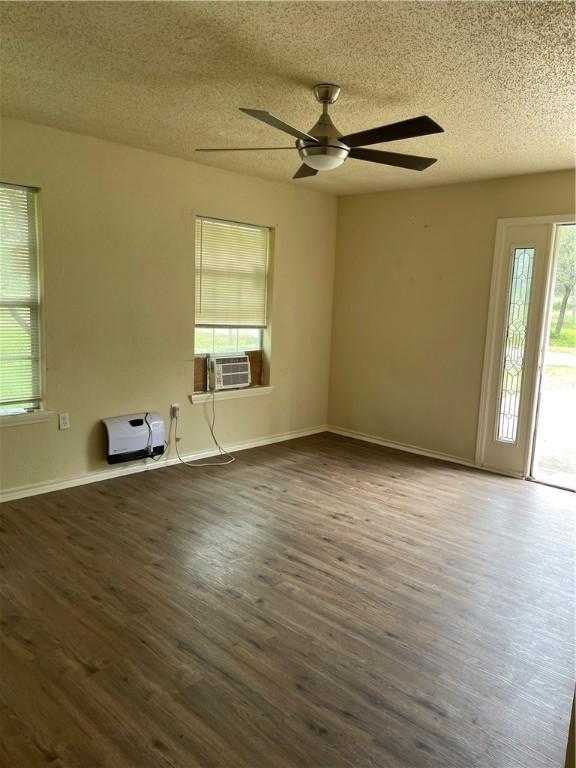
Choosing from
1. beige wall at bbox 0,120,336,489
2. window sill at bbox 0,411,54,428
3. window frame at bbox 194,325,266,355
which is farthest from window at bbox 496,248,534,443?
window sill at bbox 0,411,54,428

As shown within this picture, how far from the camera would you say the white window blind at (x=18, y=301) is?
3688 millimetres

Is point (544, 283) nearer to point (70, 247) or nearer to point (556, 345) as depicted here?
point (556, 345)

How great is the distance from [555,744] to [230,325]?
13.3 ft

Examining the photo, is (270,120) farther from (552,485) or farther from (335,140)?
(552,485)

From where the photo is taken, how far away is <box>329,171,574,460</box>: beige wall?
4.89 metres

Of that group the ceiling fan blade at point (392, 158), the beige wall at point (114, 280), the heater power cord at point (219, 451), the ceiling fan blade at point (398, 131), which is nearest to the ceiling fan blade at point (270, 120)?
the ceiling fan blade at point (398, 131)

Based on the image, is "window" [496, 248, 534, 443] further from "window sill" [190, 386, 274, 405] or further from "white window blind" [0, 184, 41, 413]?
"white window blind" [0, 184, 41, 413]

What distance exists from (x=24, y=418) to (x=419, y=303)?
371 cm

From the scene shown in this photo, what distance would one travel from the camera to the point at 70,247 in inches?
155

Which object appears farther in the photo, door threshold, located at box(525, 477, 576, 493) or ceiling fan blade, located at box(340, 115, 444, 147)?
door threshold, located at box(525, 477, 576, 493)

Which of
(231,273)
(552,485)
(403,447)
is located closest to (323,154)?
(231,273)

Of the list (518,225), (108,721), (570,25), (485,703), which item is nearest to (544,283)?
(518,225)

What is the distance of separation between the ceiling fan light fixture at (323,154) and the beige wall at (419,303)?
2519 mm

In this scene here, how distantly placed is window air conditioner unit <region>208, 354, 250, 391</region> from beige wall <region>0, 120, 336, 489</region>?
0.21 metres
